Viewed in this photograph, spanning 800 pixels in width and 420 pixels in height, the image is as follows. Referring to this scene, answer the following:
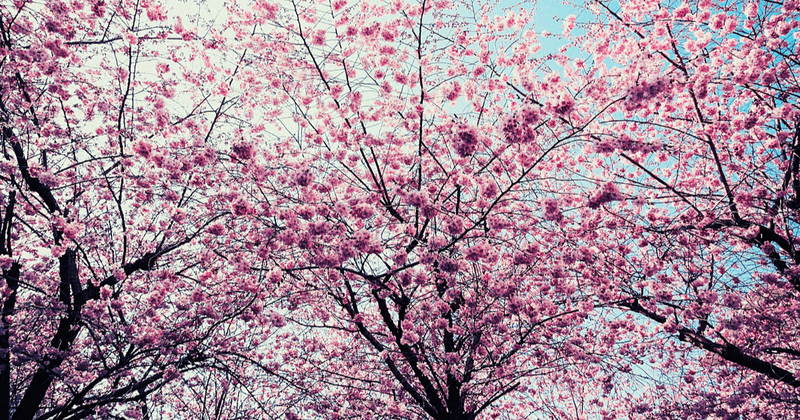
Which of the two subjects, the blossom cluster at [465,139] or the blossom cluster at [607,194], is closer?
the blossom cluster at [465,139]

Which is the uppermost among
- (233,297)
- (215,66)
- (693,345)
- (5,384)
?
(215,66)

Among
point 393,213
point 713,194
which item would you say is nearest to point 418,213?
point 393,213

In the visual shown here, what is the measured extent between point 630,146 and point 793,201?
3.58 m

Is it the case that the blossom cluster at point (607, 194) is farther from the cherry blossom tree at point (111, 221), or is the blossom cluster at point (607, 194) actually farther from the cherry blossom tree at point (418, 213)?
the cherry blossom tree at point (111, 221)

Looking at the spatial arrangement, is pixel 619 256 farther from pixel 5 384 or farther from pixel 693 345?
pixel 5 384

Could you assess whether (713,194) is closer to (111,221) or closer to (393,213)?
(393,213)

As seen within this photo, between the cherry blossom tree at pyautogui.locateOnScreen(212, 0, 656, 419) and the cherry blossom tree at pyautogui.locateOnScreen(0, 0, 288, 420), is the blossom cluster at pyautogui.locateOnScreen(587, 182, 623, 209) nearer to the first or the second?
the cherry blossom tree at pyautogui.locateOnScreen(212, 0, 656, 419)

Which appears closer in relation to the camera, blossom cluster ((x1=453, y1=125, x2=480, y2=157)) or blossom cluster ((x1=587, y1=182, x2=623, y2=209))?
blossom cluster ((x1=453, y1=125, x2=480, y2=157))

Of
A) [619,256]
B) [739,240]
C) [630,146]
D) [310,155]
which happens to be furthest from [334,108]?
[739,240]

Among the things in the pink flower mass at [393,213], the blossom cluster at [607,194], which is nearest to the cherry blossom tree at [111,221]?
the pink flower mass at [393,213]

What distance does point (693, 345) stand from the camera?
6.86 meters

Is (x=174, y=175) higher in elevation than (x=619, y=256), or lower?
lower

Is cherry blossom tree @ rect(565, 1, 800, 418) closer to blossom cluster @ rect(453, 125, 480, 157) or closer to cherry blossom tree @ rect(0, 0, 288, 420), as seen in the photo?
blossom cluster @ rect(453, 125, 480, 157)

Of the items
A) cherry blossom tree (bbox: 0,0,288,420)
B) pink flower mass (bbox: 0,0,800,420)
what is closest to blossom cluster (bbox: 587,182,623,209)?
pink flower mass (bbox: 0,0,800,420)
